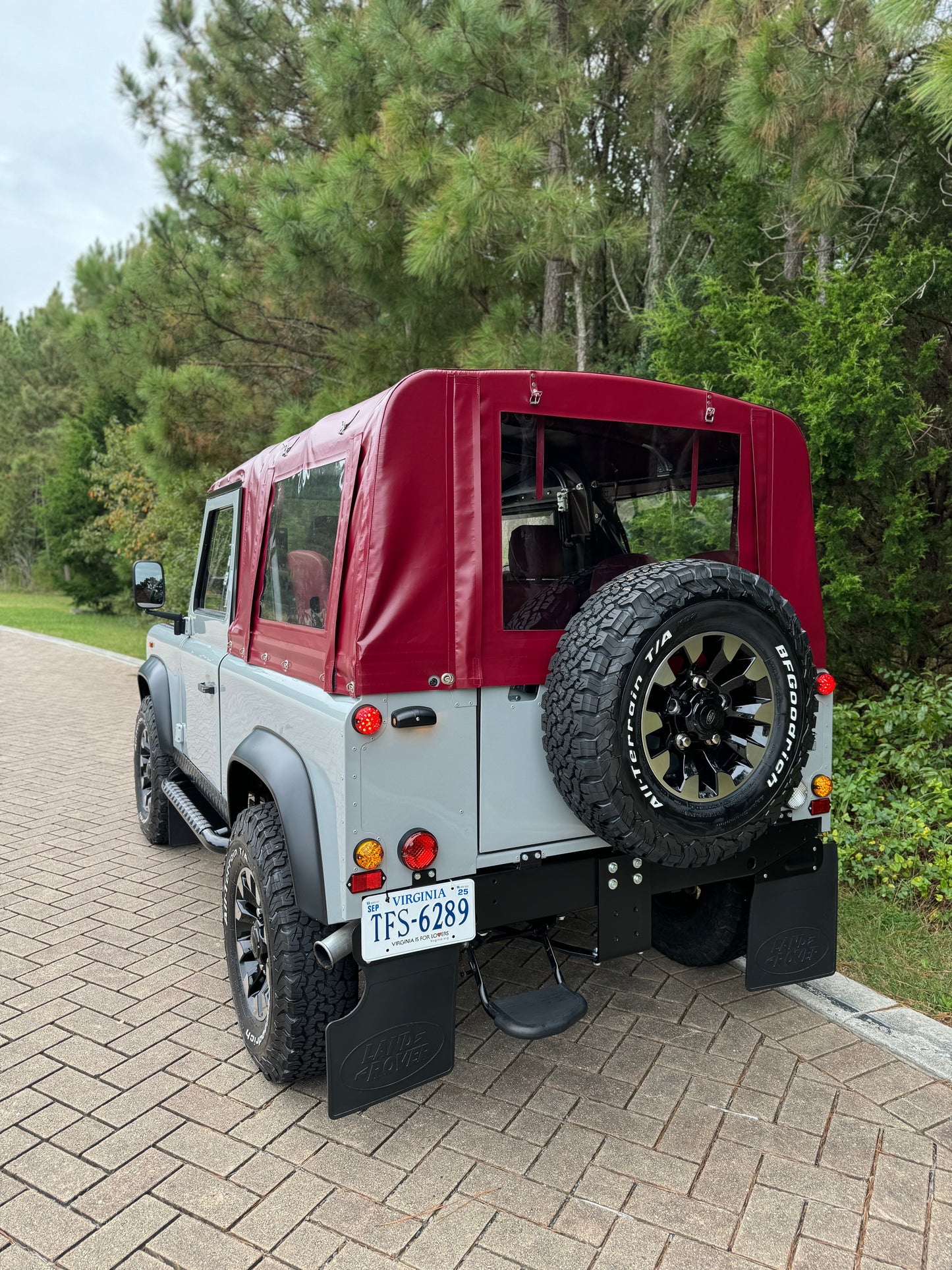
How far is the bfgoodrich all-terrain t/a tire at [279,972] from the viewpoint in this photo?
2828 millimetres

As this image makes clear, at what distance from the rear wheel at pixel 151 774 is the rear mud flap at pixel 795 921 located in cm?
338

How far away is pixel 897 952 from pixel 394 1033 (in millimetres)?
2496

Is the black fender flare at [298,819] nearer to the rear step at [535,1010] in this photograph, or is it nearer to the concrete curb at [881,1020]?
the rear step at [535,1010]

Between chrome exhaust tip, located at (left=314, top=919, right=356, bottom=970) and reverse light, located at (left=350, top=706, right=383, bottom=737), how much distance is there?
1.83ft

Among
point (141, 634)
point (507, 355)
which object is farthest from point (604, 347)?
point (141, 634)

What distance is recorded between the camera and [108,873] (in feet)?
17.1

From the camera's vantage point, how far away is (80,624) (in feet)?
73.6

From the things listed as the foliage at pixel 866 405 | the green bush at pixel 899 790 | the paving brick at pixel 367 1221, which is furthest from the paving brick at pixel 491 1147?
the foliage at pixel 866 405

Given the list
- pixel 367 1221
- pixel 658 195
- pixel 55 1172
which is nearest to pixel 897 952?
pixel 367 1221

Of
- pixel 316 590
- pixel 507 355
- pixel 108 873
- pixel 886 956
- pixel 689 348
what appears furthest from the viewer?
pixel 507 355

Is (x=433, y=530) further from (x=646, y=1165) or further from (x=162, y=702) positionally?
(x=162, y=702)

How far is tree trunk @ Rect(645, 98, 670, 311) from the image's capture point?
26.5ft

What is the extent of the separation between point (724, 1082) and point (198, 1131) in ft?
5.59

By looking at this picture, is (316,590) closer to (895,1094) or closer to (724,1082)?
(724,1082)
